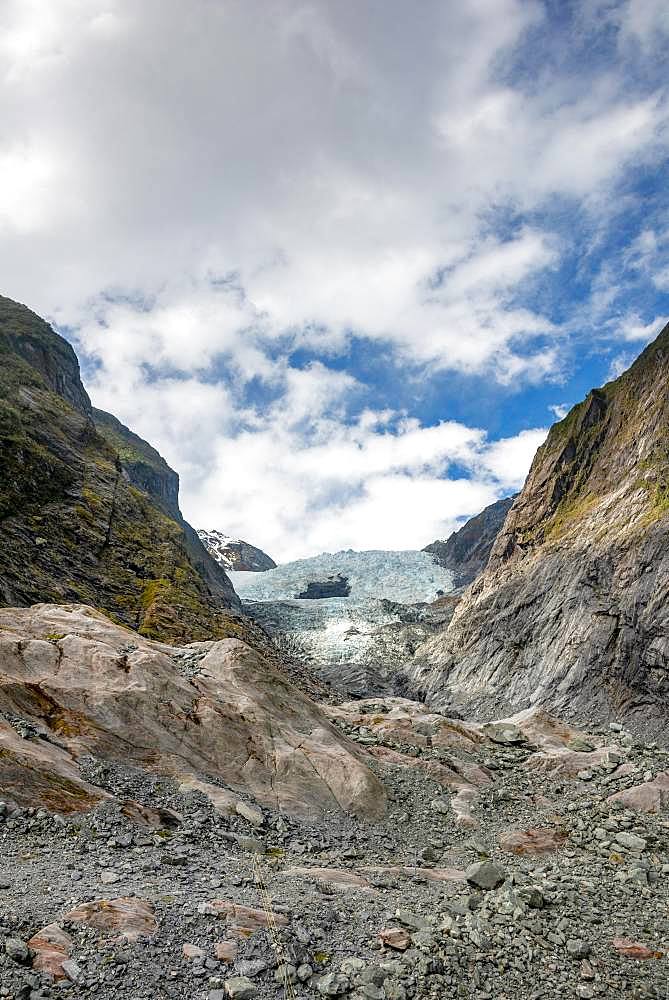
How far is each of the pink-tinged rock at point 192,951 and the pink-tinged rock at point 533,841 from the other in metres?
9.19

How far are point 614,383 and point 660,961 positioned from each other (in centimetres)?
6203

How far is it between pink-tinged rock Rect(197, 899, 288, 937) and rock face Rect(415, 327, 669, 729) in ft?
105

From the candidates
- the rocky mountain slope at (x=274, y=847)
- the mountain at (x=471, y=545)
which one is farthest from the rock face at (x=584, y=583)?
the mountain at (x=471, y=545)

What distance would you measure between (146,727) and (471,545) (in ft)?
417

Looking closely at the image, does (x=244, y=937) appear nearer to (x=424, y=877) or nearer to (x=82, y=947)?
(x=82, y=947)

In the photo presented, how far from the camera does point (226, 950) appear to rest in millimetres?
7039

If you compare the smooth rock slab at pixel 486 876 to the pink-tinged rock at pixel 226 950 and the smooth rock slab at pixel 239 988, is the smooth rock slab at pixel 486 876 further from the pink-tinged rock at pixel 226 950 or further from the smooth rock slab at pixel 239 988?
the smooth rock slab at pixel 239 988

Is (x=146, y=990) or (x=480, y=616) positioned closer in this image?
(x=146, y=990)

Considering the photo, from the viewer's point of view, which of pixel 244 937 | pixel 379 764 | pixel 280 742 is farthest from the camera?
pixel 379 764

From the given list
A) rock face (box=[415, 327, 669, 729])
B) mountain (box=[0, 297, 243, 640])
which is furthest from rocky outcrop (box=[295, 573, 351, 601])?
mountain (box=[0, 297, 243, 640])

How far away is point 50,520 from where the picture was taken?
3794cm

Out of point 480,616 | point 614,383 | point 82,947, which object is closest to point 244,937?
point 82,947

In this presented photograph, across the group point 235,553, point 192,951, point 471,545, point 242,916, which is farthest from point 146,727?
point 235,553

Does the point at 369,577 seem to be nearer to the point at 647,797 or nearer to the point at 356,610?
the point at 356,610
